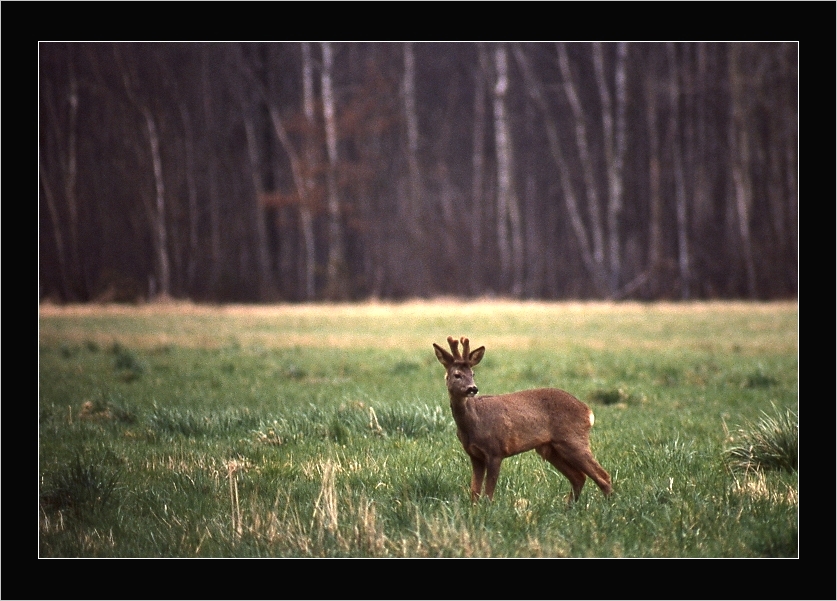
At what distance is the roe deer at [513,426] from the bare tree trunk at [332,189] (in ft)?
81.9

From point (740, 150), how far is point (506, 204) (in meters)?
8.55

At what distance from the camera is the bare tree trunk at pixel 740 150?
32.4 meters

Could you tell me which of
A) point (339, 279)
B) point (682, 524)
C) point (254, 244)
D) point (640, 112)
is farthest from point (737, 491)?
point (640, 112)

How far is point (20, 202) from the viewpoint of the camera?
7078mm

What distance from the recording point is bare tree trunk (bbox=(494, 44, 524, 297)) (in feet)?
107

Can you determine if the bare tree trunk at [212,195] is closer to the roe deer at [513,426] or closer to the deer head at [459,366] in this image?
the roe deer at [513,426]

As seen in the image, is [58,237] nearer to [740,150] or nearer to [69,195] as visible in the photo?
[69,195]

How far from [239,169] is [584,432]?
2825 centimetres

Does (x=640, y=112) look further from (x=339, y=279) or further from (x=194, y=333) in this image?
(x=194, y=333)

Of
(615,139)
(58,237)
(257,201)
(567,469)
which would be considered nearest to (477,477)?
(567,469)

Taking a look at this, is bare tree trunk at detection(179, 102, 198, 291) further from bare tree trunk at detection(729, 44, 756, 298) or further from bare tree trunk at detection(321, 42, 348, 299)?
bare tree trunk at detection(729, 44, 756, 298)

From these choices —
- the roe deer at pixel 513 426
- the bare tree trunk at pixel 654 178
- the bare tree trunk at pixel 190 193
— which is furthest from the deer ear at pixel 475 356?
the bare tree trunk at pixel 654 178

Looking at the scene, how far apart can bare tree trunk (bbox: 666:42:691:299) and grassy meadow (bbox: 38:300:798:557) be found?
44.6ft

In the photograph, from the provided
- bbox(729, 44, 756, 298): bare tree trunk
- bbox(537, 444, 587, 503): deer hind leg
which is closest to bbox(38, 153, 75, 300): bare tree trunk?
bbox(537, 444, 587, 503): deer hind leg
